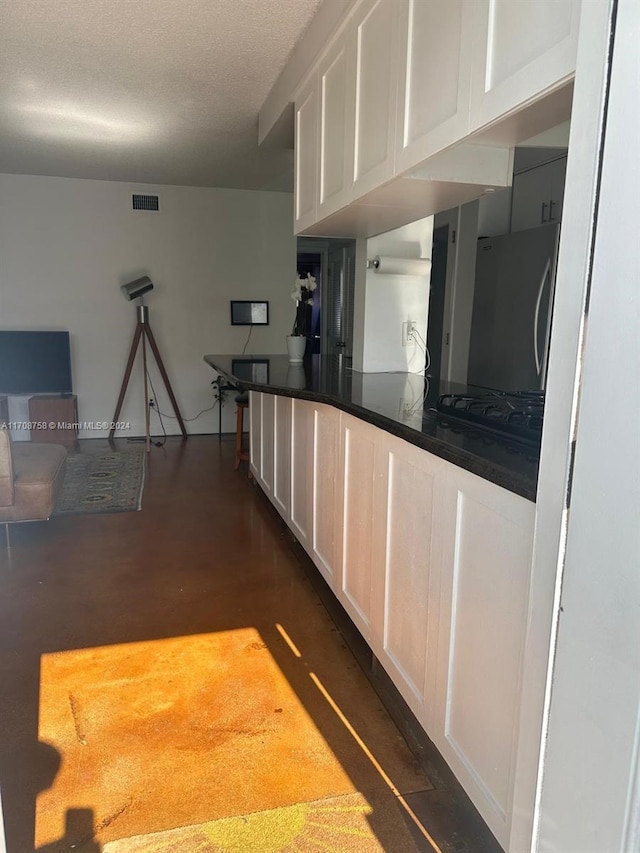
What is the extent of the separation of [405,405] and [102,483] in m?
3.04

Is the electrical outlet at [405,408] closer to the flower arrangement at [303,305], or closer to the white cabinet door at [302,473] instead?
the white cabinet door at [302,473]

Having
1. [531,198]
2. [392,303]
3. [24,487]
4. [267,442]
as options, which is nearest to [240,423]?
[267,442]

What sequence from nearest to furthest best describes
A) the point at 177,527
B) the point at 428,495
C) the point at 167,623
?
the point at 428,495
the point at 167,623
the point at 177,527

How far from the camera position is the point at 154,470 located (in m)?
4.67

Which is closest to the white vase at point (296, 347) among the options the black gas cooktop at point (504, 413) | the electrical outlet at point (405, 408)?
the electrical outlet at point (405, 408)

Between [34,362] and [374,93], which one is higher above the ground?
[374,93]

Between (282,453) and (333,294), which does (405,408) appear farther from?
(333,294)

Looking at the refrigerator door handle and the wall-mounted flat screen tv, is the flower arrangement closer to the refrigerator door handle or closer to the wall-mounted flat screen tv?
the refrigerator door handle

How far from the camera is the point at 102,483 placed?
4305 millimetres

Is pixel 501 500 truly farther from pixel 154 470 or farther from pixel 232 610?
pixel 154 470

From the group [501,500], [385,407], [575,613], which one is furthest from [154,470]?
[575,613]

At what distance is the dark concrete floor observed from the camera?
1.44 metres

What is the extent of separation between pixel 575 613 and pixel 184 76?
11.0ft

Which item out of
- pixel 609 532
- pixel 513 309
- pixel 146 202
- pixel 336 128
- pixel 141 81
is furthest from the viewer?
pixel 146 202
